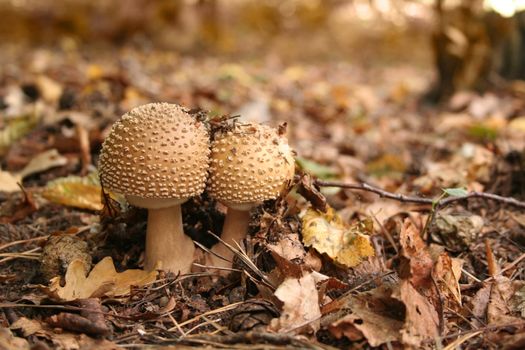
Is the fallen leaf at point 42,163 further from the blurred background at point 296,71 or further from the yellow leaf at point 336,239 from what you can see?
the yellow leaf at point 336,239

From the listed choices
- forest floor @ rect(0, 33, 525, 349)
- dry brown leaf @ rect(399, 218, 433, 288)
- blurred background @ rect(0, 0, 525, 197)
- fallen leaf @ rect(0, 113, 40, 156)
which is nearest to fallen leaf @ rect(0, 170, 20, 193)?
forest floor @ rect(0, 33, 525, 349)

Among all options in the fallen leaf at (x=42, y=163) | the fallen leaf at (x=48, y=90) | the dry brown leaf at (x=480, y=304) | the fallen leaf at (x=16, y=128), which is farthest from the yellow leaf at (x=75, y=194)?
the fallen leaf at (x=48, y=90)

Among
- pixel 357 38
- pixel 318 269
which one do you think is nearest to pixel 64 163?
pixel 318 269

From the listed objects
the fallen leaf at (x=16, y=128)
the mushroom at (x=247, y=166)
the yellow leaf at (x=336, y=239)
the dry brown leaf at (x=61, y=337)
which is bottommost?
the dry brown leaf at (x=61, y=337)

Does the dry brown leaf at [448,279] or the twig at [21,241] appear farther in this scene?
the twig at [21,241]

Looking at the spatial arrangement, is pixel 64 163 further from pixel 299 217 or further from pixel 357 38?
pixel 357 38

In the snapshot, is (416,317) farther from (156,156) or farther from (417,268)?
(156,156)

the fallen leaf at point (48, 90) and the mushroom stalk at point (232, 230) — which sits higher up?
the fallen leaf at point (48, 90)
